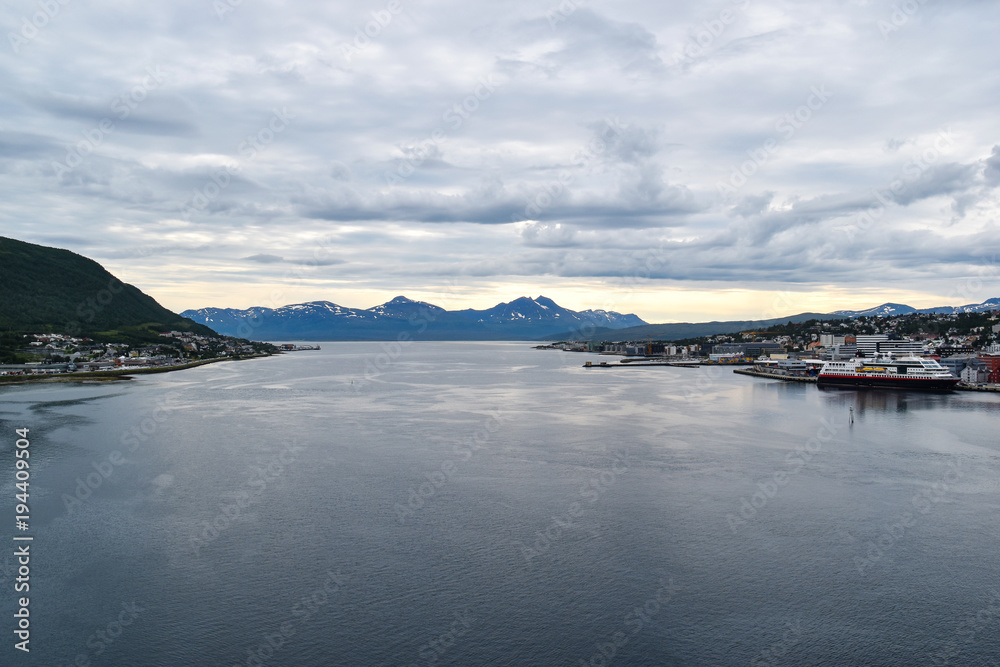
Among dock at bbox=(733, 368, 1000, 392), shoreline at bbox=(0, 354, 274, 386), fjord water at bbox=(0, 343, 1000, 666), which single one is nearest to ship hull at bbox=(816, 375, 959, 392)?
dock at bbox=(733, 368, 1000, 392)

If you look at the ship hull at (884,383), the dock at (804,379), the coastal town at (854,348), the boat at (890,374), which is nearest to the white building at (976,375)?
the coastal town at (854,348)

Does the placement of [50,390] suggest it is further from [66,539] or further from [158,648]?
[158,648]

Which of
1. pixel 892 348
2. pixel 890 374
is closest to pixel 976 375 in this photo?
pixel 890 374

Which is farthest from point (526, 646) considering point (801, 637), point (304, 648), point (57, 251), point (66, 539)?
point (57, 251)

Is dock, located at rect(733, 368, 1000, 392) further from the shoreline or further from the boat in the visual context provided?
the shoreline

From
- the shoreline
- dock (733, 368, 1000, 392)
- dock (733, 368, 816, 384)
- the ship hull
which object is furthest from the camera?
dock (733, 368, 816, 384)

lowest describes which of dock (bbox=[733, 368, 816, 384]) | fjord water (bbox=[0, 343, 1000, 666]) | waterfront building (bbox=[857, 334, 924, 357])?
fjord water (bbox=[0, 343, 1000, 666])

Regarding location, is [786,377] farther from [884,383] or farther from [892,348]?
[884,383]
